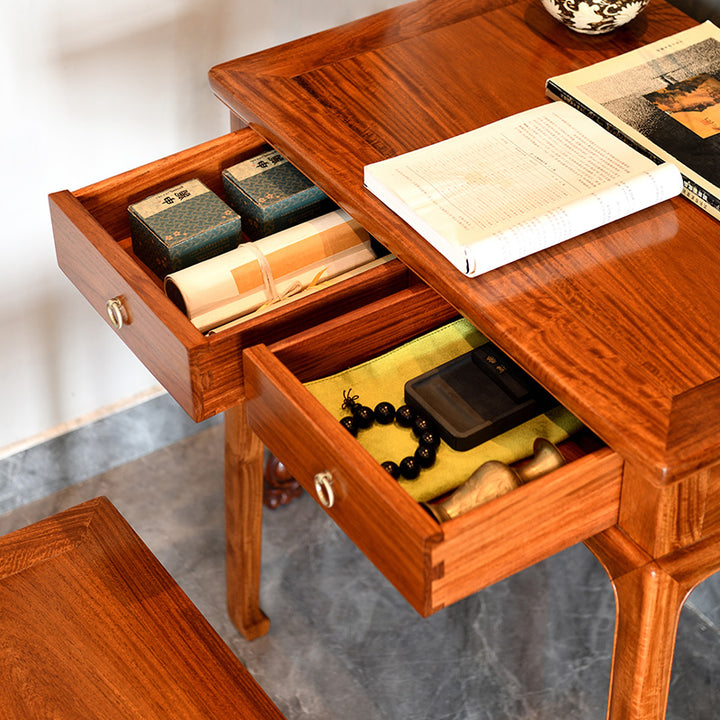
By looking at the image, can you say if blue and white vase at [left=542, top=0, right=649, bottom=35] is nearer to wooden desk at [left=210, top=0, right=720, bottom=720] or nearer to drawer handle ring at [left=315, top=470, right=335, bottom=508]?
wooden desk at [left=210, top=0, right=720, bottom=720]

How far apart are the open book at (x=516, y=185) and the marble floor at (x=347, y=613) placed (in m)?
0.72

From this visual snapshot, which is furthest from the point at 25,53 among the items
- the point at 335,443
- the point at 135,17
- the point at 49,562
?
the point at 335,443

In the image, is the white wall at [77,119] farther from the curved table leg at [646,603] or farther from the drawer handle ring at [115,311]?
the curved table leg at [646,603]

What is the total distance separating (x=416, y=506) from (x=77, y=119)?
88 centimetres

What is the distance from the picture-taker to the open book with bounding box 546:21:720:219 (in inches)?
44.3

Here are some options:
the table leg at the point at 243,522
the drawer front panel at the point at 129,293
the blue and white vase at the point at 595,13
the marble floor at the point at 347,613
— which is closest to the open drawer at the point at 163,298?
the drawer front panel at the point at 129,293

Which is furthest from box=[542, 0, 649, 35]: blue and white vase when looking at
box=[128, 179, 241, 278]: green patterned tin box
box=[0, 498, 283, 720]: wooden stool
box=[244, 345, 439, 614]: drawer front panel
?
box=[0, 498, 283, 720]: wooden stool

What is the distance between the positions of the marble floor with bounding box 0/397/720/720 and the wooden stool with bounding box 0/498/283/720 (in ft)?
1.56

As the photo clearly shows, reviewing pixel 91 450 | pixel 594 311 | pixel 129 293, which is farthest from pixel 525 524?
pixel 91 450

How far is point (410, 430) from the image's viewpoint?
1099 mm

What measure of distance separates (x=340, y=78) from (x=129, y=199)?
28cm

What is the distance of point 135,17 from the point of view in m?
1.50

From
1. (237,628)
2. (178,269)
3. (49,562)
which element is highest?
(178,269)

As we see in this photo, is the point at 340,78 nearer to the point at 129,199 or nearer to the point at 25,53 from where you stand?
the point at 129,199
